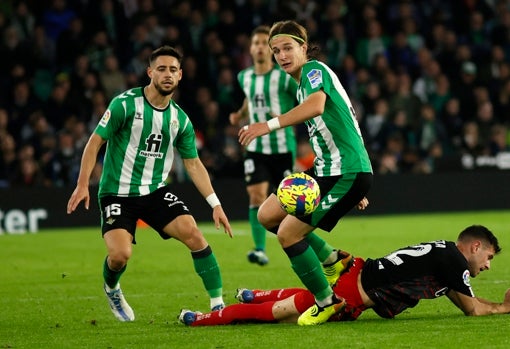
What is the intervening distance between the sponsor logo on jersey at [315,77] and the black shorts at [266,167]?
5.30 m

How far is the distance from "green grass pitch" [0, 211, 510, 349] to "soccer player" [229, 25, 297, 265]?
96cm

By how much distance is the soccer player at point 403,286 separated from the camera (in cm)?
773

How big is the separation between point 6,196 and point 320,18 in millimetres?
7824

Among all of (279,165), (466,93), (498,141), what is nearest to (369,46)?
(466,93)

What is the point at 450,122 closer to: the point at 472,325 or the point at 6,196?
the point at 6,196

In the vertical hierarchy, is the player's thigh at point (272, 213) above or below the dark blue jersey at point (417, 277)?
above

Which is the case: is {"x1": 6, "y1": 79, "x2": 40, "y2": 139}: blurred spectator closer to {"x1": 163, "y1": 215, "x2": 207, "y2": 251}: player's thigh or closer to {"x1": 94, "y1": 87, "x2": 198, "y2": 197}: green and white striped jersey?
{"x1": 94, "y1": 87, "x2": 198, "y2": 197}: green and white striped jersey

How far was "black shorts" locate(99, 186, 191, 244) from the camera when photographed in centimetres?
861

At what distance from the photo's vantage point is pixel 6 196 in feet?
57.3

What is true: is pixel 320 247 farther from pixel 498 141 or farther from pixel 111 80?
pixel 498 141

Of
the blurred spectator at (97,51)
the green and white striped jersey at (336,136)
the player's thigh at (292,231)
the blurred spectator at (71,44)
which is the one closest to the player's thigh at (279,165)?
the green and white striped jersey at (336,136)

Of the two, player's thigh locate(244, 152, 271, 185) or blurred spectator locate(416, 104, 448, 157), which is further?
blurred spectator locate(416, 104, 448, 157)

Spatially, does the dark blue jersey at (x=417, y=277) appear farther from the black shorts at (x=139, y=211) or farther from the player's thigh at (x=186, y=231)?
the black shorts at (x=139, y=211)

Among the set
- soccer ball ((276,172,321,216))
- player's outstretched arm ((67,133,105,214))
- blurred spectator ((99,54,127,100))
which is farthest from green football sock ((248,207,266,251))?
blurred spectator ((99,54,127,100))
